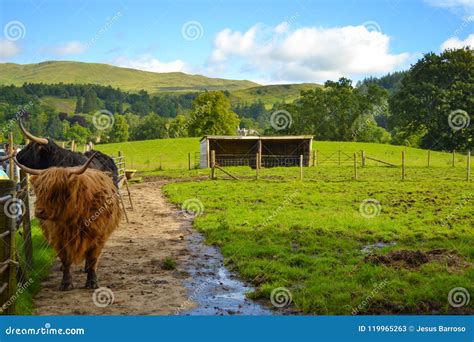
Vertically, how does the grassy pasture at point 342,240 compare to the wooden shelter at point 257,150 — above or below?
below

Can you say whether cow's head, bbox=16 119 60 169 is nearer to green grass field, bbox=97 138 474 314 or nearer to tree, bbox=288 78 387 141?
green grass field, bbox=97 138 474 314

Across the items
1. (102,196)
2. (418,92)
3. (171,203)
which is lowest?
(171,203)

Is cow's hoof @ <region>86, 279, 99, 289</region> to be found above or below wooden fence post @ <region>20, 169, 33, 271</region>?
below

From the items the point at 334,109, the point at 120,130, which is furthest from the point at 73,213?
the point at 120,130

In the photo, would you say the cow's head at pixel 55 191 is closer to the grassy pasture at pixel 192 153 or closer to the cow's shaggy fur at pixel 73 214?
the cow's shaggy fur at pixel 73 214

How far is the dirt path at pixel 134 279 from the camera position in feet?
21.3

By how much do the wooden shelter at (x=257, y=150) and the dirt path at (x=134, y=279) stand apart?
98.0 ft

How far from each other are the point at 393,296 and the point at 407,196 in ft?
41.5

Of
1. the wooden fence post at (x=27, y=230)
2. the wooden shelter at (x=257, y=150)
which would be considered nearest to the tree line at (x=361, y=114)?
the wooden shelter at (x=257, y=150)

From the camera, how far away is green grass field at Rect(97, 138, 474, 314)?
7066 millimetres

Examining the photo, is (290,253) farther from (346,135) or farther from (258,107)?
(258,107)

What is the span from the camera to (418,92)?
56.1 metres

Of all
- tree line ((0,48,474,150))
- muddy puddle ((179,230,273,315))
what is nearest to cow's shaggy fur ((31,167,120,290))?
muddy puddle ((179,230,273,315))

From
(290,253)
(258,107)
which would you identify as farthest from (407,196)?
(258,107)
